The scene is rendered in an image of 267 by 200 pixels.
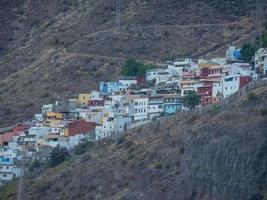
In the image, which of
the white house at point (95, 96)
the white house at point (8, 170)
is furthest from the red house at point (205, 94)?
the white house at point (8, 170)

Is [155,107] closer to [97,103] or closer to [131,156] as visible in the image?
[97,103]

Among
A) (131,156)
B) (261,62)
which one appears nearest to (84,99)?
(261,62)

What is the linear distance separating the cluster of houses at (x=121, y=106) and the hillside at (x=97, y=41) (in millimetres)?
4812

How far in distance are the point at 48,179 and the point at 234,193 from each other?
40.6 ft

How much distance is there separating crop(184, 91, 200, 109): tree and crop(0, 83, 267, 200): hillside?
307 cm

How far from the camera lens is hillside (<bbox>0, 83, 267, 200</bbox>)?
4931 cm

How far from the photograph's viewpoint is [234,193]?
48.5 metres

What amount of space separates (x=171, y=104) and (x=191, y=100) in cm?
220

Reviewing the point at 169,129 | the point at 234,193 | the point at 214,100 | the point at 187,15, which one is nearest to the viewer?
the point at 234,193

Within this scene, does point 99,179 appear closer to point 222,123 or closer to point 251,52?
point 222,123

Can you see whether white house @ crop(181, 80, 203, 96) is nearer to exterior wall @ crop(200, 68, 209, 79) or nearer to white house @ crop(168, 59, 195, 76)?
exterior wall @ crop(200, 68, 209, 79)

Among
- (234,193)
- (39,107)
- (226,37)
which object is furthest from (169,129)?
(226,37)

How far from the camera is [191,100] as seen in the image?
61.4 m

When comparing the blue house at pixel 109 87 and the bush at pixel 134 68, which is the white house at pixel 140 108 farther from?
the bush at pixel 134 68
